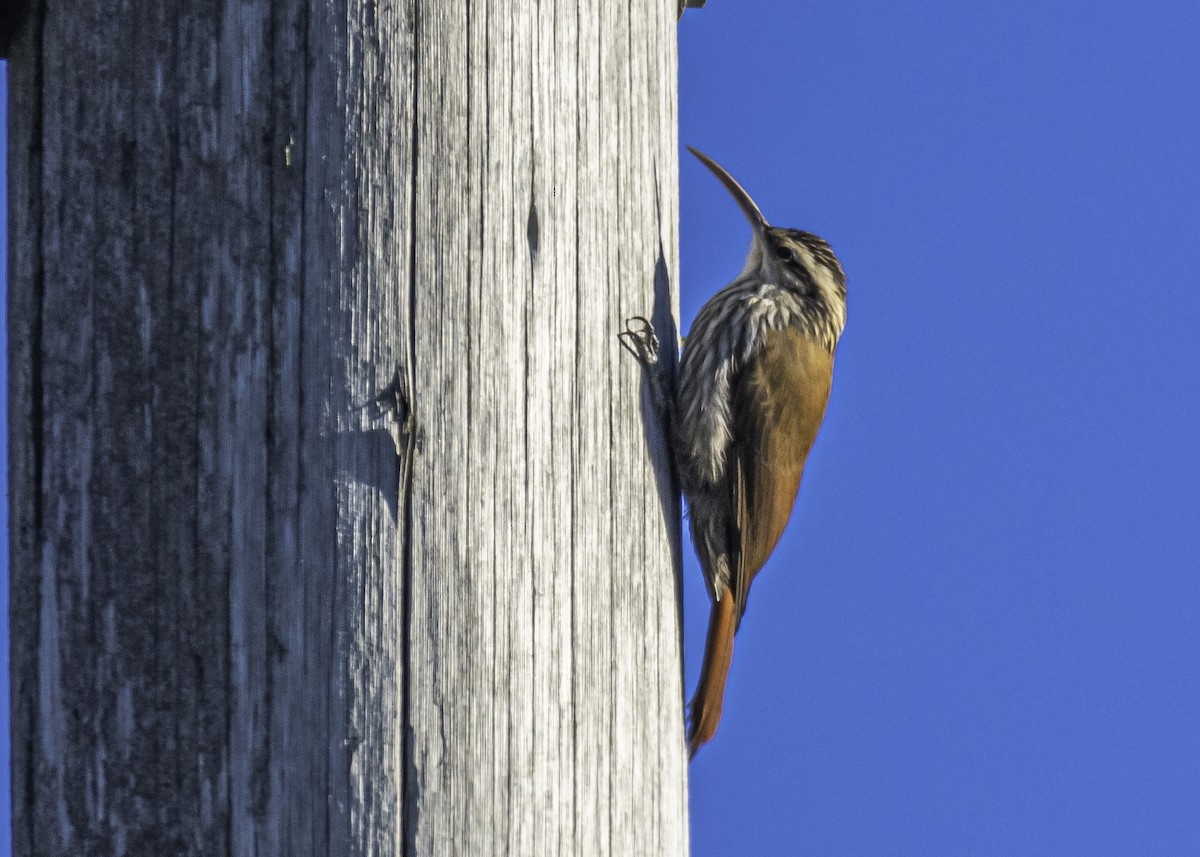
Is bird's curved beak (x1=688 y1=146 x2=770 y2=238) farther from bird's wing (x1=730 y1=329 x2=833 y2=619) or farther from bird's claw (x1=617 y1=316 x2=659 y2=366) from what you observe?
bird's claw (x1=617 y1=316 x2=659 y2=366)

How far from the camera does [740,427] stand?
3.98 m

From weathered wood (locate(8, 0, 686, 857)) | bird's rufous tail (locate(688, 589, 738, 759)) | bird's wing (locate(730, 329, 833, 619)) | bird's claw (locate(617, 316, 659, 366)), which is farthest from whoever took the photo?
bird's wing (locate(730, 329, 833, 619))

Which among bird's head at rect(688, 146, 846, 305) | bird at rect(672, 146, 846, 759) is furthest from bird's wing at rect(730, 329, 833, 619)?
bird's head at rect(688, 146, 846, 305)

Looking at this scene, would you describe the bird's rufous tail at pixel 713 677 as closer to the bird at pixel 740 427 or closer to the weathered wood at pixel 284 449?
the bird at pixel 740 427

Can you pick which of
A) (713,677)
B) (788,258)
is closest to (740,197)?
(788,258)

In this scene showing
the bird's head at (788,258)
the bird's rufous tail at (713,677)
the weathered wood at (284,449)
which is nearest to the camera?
the weathered wood at (284,449)

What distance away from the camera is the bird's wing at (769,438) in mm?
3941

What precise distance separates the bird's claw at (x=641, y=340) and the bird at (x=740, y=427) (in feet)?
2.43

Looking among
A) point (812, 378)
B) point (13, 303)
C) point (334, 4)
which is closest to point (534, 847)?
point (13, 303)

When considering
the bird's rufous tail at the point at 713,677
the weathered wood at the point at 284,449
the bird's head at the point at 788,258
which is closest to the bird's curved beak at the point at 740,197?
the bird's head at the point at 788,258

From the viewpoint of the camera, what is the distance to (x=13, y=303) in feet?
6.28

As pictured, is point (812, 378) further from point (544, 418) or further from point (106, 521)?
point (106, 521)

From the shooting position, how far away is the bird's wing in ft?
12.9

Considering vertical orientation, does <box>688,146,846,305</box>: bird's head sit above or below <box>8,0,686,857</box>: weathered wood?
above
